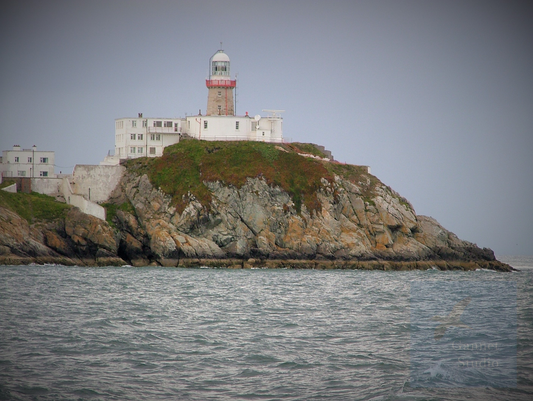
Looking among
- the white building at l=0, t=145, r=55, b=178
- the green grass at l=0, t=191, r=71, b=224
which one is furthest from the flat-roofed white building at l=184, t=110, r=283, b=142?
the green grass at l=0, t=191, r=71, b=224

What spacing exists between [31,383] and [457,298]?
29.0m

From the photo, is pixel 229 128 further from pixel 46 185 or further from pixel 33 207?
pixel 33 207

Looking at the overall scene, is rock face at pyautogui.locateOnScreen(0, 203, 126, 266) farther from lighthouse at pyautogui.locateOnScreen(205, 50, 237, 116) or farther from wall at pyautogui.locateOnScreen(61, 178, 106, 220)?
lighthouse at pyautogui.locateOnScreen(205, 50, 237, 116)

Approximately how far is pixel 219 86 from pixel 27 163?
90.3 feet

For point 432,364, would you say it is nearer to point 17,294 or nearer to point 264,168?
point 17,294

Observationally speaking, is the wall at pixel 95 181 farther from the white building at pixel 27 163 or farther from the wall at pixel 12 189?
the wall at pixel 12 189

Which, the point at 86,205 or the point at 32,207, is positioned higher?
the point at 86,205

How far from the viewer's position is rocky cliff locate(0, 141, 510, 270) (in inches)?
2532

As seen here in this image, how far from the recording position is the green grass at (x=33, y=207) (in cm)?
6481

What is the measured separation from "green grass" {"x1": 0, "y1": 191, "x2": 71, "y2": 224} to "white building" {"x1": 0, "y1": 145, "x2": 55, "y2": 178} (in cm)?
535

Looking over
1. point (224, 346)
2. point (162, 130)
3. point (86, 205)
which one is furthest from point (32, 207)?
point (224, 346)

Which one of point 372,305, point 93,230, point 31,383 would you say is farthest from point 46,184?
point 31,383

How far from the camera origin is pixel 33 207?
6619 centimetres

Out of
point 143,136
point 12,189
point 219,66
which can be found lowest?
point 12,189
